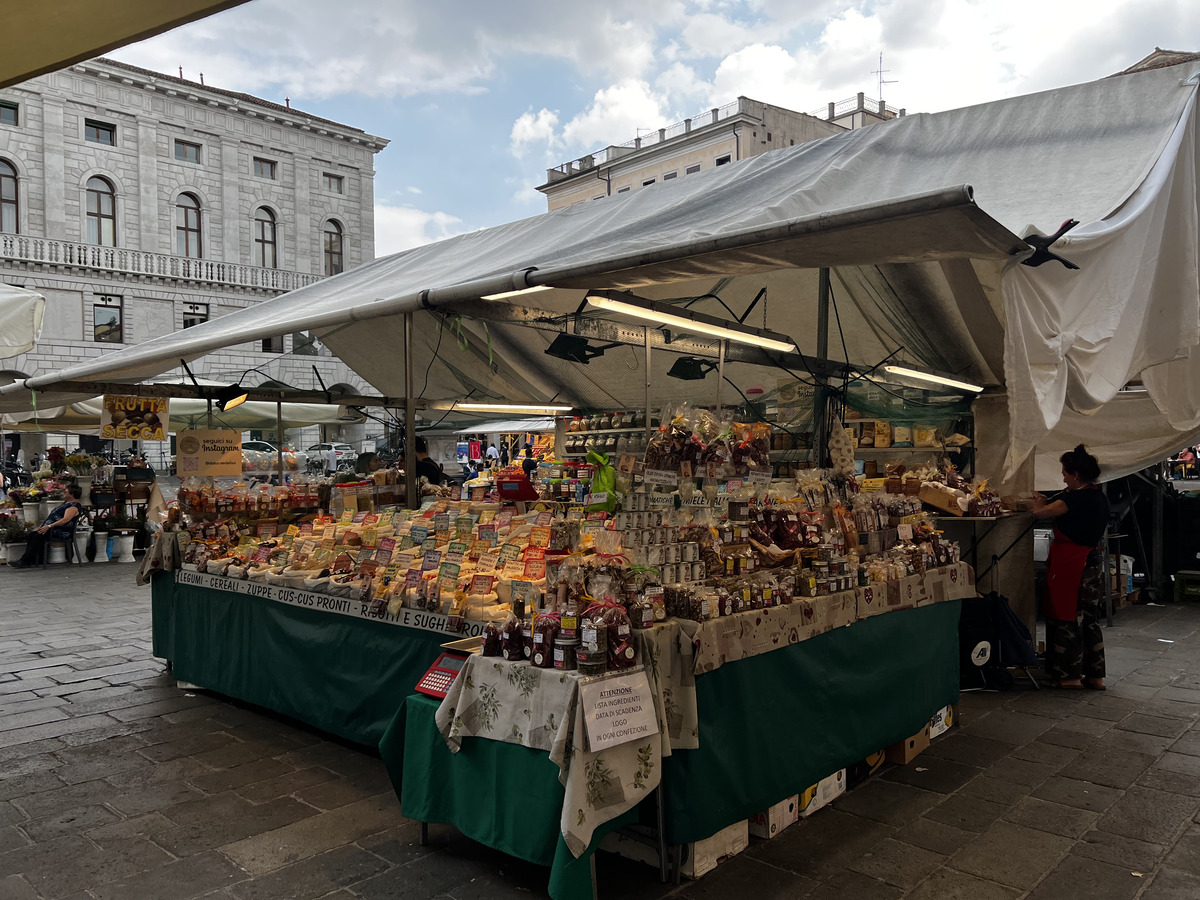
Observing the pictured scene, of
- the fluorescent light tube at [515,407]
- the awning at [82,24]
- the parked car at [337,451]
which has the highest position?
the awning at [82,24]

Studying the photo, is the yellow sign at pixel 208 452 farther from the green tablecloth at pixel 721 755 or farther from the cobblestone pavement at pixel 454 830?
the green tablecloth at pixel 721 755

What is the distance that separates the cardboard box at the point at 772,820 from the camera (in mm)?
3326

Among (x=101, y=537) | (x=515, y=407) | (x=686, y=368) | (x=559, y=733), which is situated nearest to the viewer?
(x=559, y=733)

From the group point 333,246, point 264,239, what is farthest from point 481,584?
point 333,246

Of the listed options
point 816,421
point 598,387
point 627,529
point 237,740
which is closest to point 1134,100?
point 816,421

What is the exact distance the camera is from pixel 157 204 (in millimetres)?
29547

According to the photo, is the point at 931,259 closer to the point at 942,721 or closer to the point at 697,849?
the point at 697,849

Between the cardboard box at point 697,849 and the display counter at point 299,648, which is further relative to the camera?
the display counter at point 299,648

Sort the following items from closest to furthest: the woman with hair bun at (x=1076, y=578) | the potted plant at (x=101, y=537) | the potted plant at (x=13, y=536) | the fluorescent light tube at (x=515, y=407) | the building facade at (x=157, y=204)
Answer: the woman with hair bun at (x=1076, y=578) → the fluorescent light tube at (x=515, y=407) → the potted plant at (x=13, y=536) → the potted plant at (x=101, y=537) → the building facade at (x=157, y=204)

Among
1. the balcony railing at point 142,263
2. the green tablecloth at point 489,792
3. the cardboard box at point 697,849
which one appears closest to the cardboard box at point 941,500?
the cardboard box at point 697,849

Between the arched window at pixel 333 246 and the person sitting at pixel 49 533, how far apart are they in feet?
78.5

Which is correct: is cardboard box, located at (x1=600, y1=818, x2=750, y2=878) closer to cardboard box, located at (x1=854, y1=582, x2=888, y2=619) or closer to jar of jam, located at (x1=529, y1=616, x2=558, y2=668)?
jar of jam, located at (x1=529, y1=616, x2=558, y2=668)

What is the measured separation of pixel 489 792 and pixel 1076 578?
14.4ft

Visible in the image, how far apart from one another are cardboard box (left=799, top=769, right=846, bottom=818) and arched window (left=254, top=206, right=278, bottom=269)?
33.1 meters
